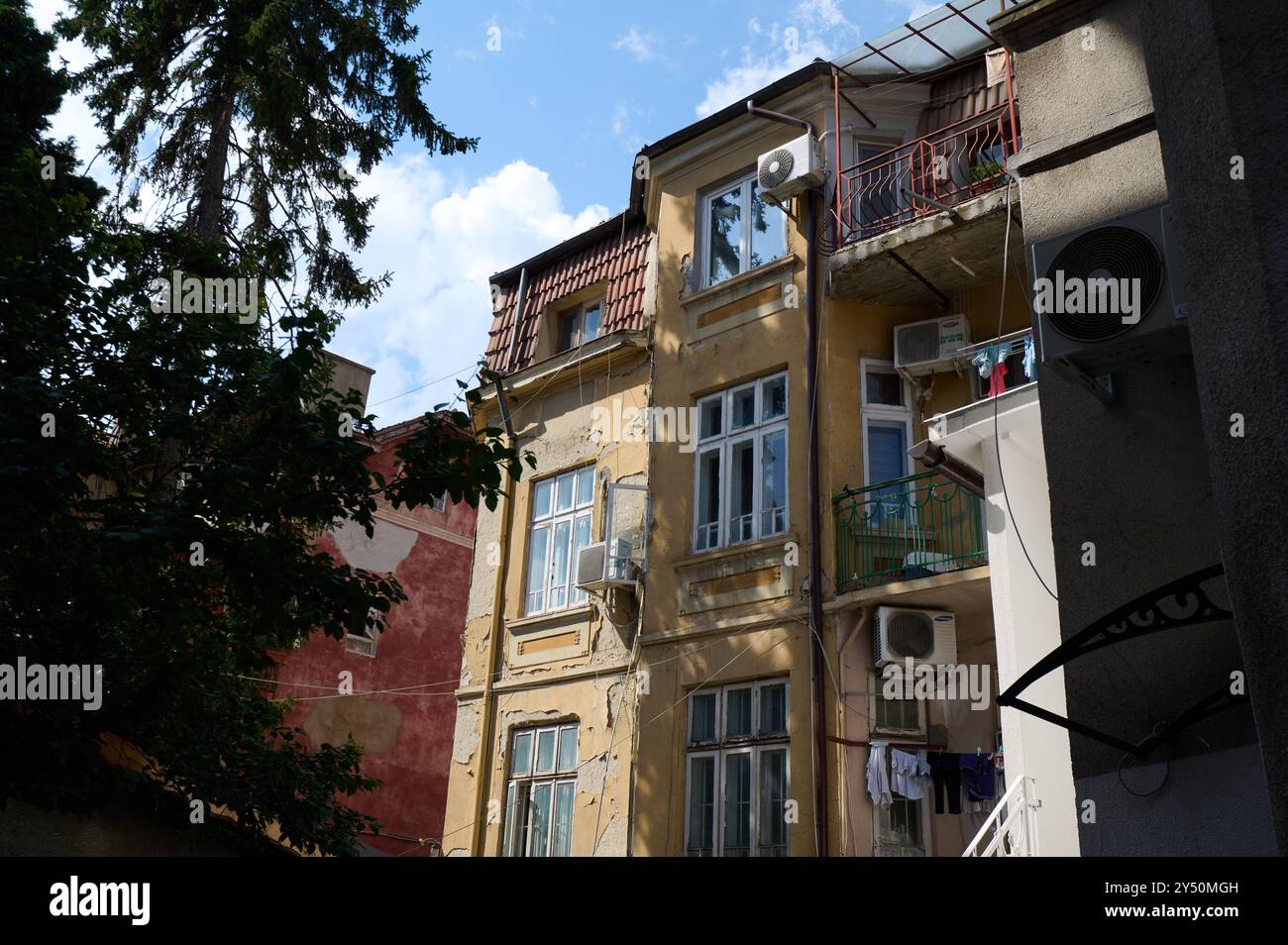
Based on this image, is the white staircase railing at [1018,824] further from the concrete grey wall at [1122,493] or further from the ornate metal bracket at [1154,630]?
the ornate metal bracket at [1154,630]

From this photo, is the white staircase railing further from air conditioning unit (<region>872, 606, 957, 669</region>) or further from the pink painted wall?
the pink painted wall

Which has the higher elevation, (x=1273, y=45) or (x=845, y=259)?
(x=845, y=259)

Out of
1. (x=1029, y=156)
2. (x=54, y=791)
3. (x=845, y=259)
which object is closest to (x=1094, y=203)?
(x=1029, y=156)

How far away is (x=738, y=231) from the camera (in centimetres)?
1457

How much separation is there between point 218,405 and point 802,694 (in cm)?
626

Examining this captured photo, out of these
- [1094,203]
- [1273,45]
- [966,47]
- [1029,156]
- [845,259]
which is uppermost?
[966,47]

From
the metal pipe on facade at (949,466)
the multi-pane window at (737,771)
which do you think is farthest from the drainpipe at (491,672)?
the metal pipe on facade at (949,466)

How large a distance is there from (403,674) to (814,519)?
11154 millimetres

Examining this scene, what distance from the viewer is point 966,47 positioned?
42.4 ft

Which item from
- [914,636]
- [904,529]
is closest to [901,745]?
[914,636]

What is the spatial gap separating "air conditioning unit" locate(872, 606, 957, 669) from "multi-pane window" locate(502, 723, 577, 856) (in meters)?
4.42

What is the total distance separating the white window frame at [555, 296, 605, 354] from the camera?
54.2ft

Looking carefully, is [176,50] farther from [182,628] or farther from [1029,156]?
[1029,156]

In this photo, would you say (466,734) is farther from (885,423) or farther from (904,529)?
(885,423)
